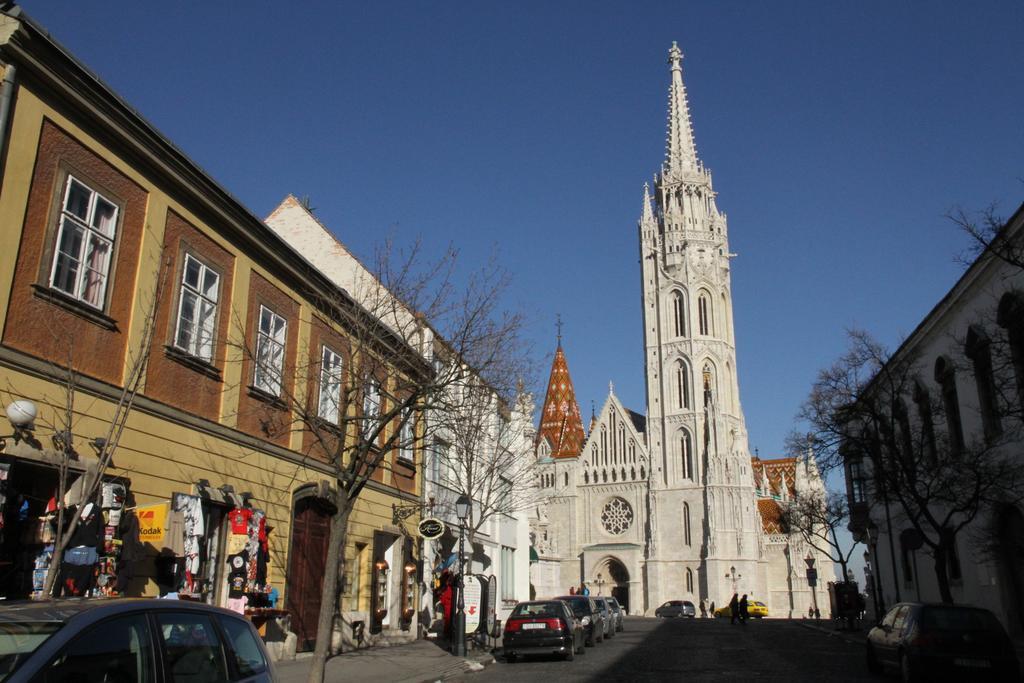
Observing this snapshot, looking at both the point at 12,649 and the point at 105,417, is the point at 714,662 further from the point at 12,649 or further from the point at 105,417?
the point at 12,649

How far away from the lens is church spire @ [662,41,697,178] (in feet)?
296

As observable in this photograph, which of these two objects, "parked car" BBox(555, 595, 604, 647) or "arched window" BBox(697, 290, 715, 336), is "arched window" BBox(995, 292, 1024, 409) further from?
"arched window" BBox(697, 290, 715, 336)

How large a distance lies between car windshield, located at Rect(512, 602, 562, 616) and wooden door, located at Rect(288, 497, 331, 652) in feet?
15.7

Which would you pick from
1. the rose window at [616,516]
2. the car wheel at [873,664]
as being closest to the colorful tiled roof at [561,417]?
the rose window at [616,516]

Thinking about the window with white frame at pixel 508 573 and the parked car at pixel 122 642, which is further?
the window with white frame at pixel 508 573

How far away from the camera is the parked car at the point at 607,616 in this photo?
29150mm

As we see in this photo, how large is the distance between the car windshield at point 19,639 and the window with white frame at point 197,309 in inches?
378

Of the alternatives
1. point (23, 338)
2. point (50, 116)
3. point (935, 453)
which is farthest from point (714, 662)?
point (50, 116)

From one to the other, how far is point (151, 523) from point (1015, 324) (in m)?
18.4

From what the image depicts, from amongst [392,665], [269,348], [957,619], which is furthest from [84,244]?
[957,619]

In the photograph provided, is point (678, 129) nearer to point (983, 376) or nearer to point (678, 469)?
point (678, 469)

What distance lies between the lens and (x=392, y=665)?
52.9 feet

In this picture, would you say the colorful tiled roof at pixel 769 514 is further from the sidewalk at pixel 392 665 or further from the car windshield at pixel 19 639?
the car windshield at pixel 19 639

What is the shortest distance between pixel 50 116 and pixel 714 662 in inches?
661
